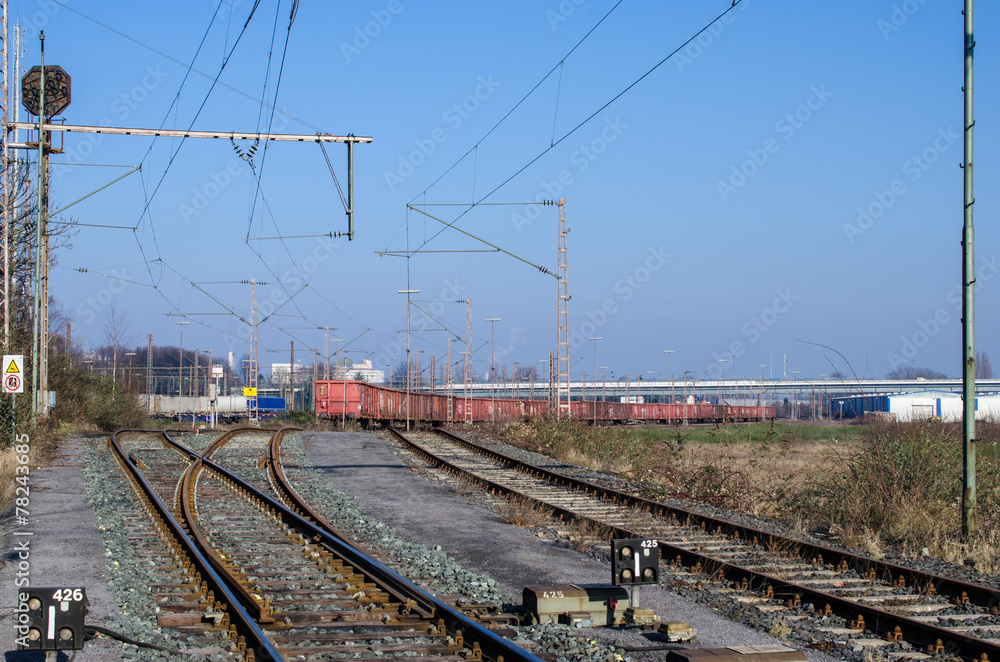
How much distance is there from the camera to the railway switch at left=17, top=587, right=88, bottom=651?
552 centimetres

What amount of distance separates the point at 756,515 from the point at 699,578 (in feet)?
18.7

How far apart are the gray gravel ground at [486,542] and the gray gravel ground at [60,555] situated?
3846 millimetres

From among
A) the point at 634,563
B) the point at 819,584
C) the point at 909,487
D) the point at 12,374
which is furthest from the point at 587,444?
the point at 634,563

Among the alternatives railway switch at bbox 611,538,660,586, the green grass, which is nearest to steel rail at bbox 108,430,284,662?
railway switch at bbox 611,538,660,586

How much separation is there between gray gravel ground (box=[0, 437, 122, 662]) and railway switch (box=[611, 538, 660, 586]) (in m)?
4.15

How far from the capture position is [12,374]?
1900 centimetres

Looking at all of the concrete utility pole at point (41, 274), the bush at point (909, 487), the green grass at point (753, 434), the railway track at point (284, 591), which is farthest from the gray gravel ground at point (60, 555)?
the green grass at point (753, 434)

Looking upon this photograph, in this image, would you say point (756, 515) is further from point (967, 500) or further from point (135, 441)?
point (135, 441)

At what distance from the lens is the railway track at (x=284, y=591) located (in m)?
6.91

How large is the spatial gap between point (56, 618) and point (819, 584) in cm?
736

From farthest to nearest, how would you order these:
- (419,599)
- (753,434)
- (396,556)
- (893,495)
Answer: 1. (753,434)
2. (893,495)
3. (396,556)
4. (419,599)

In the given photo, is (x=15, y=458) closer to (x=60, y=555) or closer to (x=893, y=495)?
(x=60, y=555)

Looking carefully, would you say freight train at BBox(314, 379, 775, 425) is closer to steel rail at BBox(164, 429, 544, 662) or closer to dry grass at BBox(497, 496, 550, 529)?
dry grass at BBox(497, 496, 550, 529)

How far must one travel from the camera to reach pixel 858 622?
777cm
